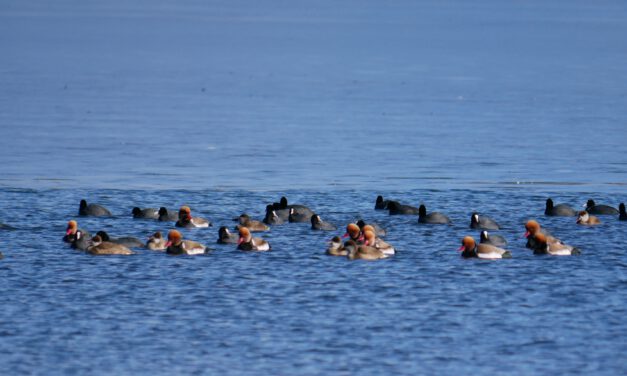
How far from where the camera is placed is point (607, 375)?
1437 cm

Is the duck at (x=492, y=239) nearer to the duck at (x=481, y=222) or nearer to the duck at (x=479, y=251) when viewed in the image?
the duck at (x=479, y=251)

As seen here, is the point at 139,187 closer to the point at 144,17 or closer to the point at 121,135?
the point at 121,135

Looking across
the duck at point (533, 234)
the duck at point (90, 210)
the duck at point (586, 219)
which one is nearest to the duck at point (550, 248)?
the duck at point (533, 234)

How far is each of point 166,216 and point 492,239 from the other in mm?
6391

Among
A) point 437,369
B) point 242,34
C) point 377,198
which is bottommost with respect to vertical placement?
point 437,369

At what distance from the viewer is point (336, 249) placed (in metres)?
21.4

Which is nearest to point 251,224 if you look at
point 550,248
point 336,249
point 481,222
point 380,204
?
point 336,249

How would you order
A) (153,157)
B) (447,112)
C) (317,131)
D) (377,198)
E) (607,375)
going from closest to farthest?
1. (607,375)
2. (377,198)
3. (153,157)
4. (317,131)
5. (447,112)

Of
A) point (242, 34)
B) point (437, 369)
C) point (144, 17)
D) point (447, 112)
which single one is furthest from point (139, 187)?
point (144, 17)

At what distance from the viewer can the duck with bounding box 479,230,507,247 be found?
2162 centimetres

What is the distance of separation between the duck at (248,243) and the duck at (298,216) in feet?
9.36

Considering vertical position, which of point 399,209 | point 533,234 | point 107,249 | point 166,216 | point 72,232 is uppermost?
point 399,209

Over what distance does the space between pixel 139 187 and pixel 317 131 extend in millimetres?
14237

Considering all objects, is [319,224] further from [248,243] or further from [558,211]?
[558,211]
